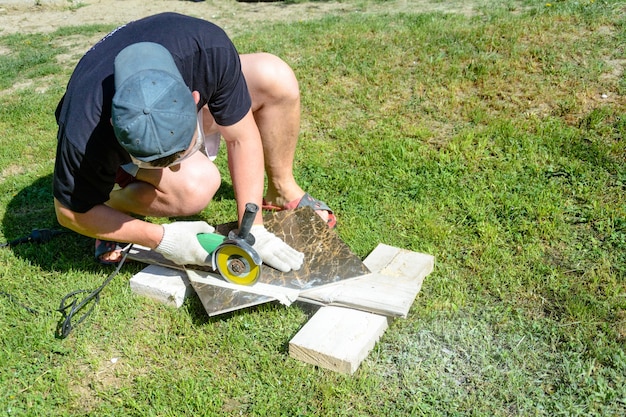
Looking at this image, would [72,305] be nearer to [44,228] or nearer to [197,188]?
[197,188]

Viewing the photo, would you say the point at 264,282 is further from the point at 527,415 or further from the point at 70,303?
the point at 527,415

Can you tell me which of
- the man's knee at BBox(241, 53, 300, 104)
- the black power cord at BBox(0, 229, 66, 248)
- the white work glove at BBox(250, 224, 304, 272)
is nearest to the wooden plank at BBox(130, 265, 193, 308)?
the white work glove at BBox(250, 224, 304, 272)

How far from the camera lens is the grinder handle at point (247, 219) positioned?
2.46 m

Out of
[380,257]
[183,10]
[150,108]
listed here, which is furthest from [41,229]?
[183,10]

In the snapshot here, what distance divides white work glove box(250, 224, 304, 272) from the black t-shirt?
0.57 m

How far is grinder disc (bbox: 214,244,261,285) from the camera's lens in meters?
2.62

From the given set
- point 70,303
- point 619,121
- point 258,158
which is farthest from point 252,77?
point 619,121

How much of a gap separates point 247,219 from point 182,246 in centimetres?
43

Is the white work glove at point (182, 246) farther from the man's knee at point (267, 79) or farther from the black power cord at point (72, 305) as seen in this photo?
the man's knee at point (267, 79)

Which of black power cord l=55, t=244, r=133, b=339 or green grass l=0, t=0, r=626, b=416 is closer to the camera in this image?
green grass l=0, t=0, r=626, b=416

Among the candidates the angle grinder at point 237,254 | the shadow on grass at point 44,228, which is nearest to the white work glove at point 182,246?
the angle grinder at point 237,254

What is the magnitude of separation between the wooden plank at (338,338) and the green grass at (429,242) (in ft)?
0.22

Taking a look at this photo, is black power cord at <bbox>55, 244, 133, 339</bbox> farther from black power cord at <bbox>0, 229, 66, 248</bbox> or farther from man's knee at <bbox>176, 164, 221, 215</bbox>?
black power cord at <bbox>0, 229, 66, 248</bbox>

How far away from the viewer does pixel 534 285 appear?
2848 millimetres
